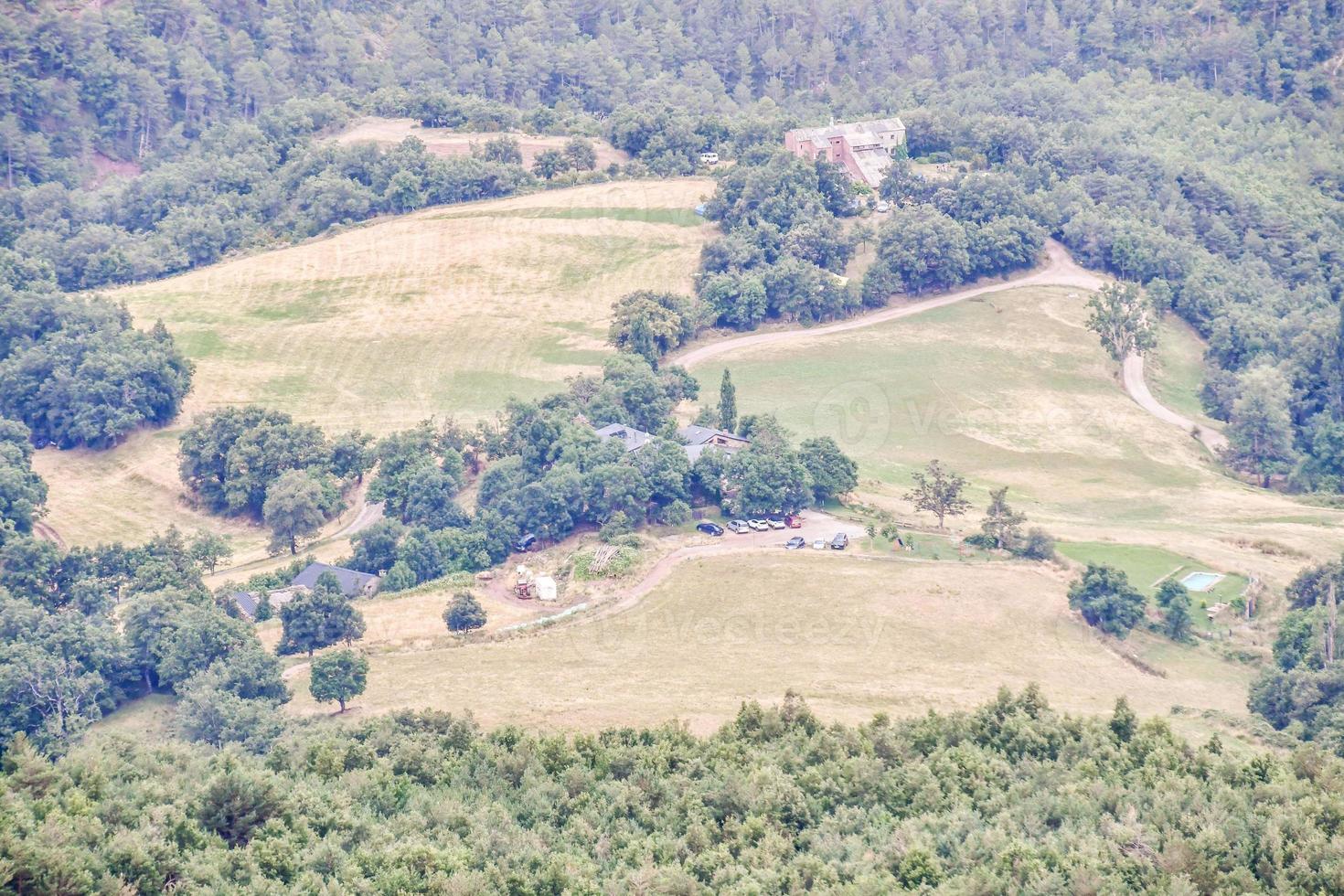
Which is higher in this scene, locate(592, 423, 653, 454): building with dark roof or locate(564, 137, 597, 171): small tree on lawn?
locate(564, 137, 597, 171): small tree on lawn

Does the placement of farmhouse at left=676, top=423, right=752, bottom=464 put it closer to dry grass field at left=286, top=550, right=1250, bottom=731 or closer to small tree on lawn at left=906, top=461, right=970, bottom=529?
small tree on lawn at left=906, top=461, right=970, bottom=529

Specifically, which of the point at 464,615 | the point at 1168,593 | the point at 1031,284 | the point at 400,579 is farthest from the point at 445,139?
the point at 1168,593

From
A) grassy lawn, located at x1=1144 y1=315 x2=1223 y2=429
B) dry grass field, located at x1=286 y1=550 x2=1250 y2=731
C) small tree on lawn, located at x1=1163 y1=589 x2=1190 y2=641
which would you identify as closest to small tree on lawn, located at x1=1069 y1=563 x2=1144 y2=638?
dry grass field, located at x1=286 y1=550 x2=1250 y2=731

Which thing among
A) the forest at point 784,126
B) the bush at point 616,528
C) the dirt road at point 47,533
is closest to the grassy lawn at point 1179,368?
the forest at point 784,126

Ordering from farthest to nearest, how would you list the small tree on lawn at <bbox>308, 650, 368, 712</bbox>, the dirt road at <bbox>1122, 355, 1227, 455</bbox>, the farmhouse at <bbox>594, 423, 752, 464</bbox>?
1. the dirt road at <bbox>1122, 355, 1227, 455</bbox>
2. the farmhouse at <bbox>594, 423, 752, 464</bbox>
3. the small tree on lawn at <bbox>308, 650, 368, 712</bbox>

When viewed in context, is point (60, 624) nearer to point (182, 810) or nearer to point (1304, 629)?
point (182, 810)

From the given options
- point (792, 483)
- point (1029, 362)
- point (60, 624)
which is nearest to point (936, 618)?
point (792, 483)
